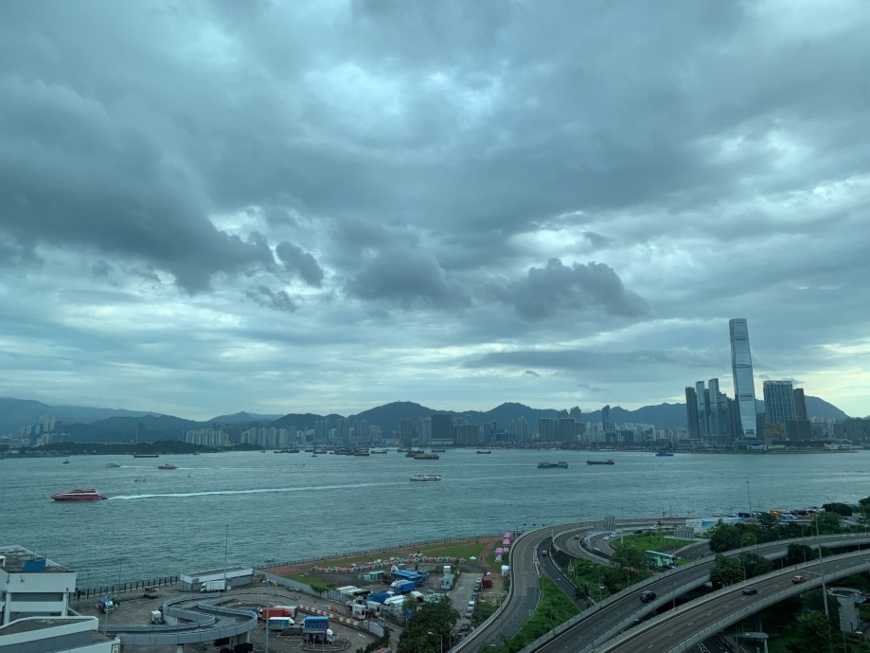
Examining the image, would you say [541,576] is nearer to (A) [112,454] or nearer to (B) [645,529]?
(B) [645,529]

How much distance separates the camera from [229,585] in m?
30.6

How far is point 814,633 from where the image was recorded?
20.5 m

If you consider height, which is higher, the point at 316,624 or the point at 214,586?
the point at 316,624

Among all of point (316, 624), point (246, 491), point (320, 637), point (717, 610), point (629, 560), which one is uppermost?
point (629, 560)

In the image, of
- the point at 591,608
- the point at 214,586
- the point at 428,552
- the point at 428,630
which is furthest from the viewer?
the point at 428,552

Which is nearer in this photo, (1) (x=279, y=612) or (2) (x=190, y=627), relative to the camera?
(2) (x=190, y=627)

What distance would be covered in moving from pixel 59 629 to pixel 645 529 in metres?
39.7

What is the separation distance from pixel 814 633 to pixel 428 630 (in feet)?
41.5

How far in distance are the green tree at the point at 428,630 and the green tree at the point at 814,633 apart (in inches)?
456

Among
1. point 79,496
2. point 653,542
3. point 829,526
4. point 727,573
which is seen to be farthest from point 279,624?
point 79,496

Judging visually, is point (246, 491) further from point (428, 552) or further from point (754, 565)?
point (754, 565)

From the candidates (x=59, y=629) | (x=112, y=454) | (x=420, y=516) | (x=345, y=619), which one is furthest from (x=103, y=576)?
(x=112, y=454)

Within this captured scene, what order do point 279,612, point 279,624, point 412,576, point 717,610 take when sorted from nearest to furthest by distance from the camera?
point 717,610
point 279,624
point 279,612
point 412,576

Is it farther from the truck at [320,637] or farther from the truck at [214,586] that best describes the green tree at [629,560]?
the truck at [214,586]
